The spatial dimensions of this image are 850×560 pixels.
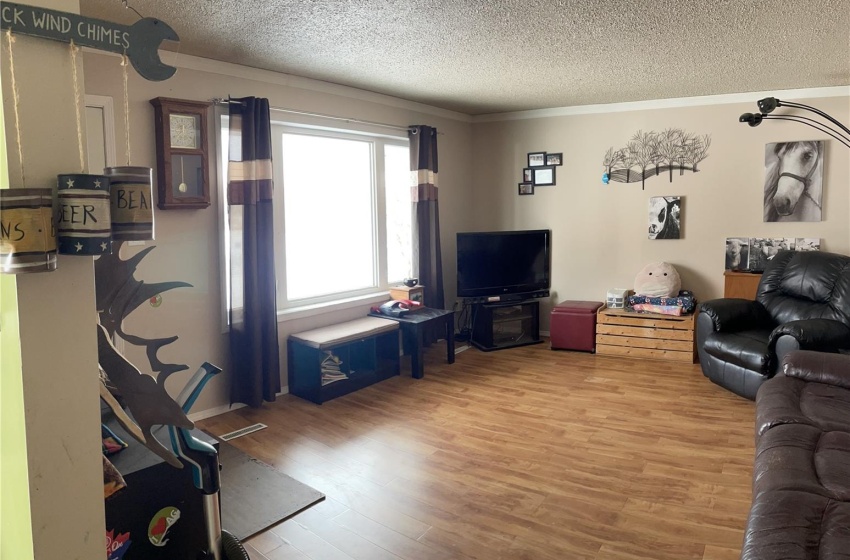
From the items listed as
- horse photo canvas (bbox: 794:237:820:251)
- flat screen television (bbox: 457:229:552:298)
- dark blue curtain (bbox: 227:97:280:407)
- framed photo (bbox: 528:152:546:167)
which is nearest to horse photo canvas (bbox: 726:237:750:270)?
horse photo canvas (bbox: 794:237:820:251)

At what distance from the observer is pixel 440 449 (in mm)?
Answer: 3330

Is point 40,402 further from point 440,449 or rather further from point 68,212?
point 440,449

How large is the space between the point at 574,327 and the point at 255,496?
3.55m

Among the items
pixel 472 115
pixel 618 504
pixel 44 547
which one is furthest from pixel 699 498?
pixel 472 115

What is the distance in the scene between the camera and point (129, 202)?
3.37 ft

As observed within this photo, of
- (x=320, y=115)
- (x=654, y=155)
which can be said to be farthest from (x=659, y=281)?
(x=320, y=115)

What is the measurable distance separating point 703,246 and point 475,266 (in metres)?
2.13

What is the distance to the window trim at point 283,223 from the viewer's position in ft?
12.7

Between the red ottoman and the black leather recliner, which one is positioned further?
the red ottoman

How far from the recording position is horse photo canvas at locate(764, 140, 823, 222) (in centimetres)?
488

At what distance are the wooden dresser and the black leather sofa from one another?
85.0 inches

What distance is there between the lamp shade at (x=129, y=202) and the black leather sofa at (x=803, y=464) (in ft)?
5.61

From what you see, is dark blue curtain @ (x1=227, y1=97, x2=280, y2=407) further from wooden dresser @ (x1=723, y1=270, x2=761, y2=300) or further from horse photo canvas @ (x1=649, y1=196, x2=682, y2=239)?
wooden dresser @ (x1=723, y1=270, x2=761, y2=300)

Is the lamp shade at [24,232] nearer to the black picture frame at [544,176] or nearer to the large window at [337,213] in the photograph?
the large window at [337,213]
